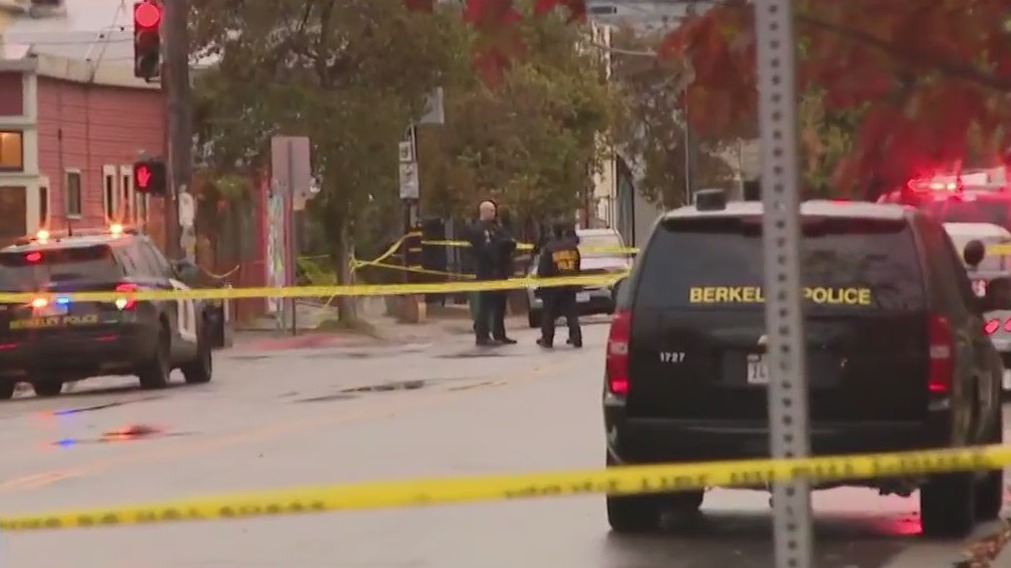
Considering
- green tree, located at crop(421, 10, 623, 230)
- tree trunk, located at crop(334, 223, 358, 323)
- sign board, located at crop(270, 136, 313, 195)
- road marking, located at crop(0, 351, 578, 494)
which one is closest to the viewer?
road marking, located at crop(0, 351, 578, 494)

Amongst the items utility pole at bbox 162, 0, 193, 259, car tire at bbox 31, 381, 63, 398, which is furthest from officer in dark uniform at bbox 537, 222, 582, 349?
car tire at bbox 31, 381, 63, 398

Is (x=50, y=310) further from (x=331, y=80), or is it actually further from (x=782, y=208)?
(x=782, y=208)

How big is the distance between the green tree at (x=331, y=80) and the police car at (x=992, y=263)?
16.2 metres

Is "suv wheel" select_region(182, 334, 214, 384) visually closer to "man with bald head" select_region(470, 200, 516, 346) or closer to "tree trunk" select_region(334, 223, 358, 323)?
"man with bald head" select_region(470, 200, 516, 346)

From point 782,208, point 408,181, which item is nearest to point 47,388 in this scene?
point 408,181

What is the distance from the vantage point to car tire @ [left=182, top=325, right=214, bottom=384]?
77.4ft

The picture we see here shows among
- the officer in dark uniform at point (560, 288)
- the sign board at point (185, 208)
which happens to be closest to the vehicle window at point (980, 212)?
the officer in dark uniform at point (560, 288)

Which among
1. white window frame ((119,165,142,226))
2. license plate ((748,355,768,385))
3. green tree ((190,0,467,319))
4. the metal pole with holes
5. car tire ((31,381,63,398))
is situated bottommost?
car tire ((31,381,63,398))

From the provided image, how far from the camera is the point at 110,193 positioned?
41125 mm

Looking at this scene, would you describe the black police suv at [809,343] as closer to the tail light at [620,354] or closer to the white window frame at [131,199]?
the tail light at [620,354]

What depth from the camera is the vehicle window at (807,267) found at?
10539 mm

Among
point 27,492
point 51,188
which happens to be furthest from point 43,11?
point 27,492

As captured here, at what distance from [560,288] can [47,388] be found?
756 cm

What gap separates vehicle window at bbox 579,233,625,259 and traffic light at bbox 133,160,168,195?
33.2 ft
